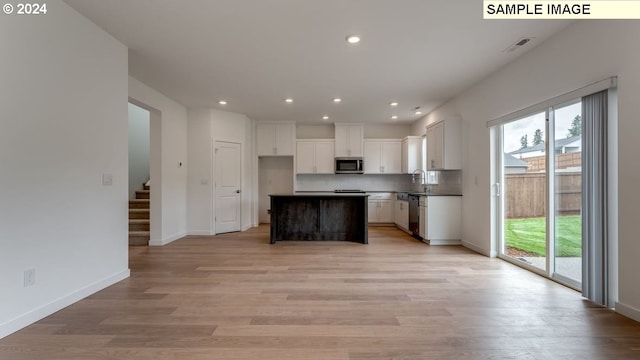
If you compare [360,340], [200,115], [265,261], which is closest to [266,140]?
[200,115]

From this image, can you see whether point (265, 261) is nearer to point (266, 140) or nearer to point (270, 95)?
point (270, 95)

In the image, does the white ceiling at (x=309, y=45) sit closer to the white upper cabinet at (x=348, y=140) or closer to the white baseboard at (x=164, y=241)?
the white upper cabinet at (x=348, y=140)

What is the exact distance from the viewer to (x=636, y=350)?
6.37ft

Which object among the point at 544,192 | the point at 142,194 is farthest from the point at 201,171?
the point at 544,192

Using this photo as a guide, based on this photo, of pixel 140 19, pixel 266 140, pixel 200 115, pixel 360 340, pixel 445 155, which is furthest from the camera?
pixel 266 140

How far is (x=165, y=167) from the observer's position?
5.41 m

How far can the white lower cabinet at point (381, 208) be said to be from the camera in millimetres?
7664

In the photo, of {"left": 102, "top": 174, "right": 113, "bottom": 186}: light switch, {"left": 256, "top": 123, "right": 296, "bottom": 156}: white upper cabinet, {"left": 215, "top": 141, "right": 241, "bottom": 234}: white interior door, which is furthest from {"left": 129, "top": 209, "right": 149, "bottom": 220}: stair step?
{"left": 102, "top": 174, "right": 113, "bottom": 186}: light switch

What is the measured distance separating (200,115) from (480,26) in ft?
17.8

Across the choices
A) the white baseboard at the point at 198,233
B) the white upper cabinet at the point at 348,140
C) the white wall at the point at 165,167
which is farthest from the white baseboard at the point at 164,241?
the white upper cabinet at the point at 348,140

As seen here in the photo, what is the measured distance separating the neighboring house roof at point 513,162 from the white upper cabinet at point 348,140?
376cm

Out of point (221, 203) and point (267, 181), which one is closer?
point (221, 203)

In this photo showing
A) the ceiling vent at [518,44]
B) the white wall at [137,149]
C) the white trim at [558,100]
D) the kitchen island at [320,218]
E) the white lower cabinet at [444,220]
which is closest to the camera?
the white trim at [558,100]

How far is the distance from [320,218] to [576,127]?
4.06 meters
